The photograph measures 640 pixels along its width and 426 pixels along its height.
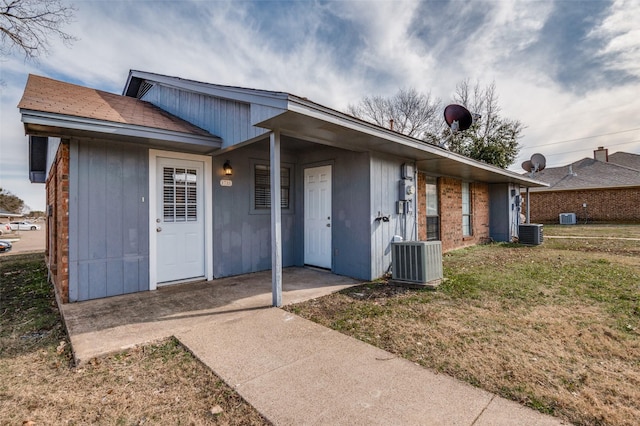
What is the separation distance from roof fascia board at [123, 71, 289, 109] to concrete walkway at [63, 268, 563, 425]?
8.51 ft

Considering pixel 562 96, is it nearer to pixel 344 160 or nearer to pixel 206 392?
pixel 344 160

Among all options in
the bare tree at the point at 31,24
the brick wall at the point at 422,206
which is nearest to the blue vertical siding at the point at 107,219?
the bare tree at the point at 31,24

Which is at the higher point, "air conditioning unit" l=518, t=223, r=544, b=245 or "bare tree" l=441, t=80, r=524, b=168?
"bare tree" l=441, t=80, r=524, b=168

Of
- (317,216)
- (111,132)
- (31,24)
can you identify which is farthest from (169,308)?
(31,24)

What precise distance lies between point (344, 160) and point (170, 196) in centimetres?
327

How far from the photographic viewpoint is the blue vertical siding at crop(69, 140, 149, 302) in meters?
4.37

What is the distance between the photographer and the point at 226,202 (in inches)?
230

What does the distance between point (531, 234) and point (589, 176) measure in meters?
16.1

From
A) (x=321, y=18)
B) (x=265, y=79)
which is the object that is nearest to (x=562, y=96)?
(x=321, y=18)

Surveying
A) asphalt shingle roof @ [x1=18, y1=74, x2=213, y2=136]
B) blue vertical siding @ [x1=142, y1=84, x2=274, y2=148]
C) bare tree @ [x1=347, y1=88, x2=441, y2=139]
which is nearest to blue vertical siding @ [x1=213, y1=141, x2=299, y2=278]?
blue vertical siding @ [x1=142, y1=84, x2=274, y2=148]

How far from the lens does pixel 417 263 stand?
506cm

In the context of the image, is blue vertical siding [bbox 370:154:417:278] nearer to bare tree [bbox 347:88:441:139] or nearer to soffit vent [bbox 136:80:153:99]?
soffit vent [bbox 136:80:153:99]

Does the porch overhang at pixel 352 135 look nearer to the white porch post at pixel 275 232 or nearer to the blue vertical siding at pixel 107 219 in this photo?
the white porch post at pixel 275 232

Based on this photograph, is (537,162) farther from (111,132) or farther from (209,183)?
(111,132)
